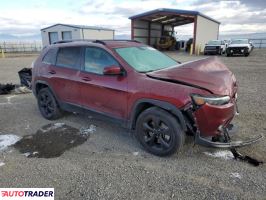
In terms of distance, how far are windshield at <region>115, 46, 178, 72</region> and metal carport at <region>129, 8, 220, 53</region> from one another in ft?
77.9

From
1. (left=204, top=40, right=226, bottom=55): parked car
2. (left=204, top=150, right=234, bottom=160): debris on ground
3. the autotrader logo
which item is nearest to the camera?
the autotrader logo

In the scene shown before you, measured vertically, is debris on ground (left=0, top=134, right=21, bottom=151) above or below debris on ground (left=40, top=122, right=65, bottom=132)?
below

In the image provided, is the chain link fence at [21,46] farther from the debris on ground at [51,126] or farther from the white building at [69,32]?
the debris on ground at [51,126]

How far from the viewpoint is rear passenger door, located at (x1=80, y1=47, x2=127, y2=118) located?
3967 millimetres

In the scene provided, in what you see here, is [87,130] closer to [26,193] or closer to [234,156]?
[26,193]

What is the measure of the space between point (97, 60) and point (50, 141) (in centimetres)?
174

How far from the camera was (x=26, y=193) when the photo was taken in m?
2.98

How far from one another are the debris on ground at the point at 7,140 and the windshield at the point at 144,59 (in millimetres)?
2570

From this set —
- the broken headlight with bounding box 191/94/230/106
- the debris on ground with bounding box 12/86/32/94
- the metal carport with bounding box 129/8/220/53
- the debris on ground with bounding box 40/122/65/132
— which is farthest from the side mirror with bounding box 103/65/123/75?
the metal carport with bounding box 129/8/220/53

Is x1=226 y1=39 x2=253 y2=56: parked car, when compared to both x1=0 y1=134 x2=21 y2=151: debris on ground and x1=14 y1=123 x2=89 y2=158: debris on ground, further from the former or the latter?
x1=0 y1=134 x2=21 y2=151: debris on ground

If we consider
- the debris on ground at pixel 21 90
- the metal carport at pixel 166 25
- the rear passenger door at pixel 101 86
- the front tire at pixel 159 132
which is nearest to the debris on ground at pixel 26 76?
the debris on ground at pixel 21 90

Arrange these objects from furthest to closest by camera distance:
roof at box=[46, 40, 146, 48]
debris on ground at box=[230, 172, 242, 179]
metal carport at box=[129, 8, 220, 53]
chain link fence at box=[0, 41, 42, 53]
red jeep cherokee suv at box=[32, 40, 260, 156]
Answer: chain link fence at box=[0, 41, 42, 53], metal carport at box=[129, 8, 220, 53], roof at box=[46, 40, 146, 48], red jeep cherokee suv at box=[32, 40, 260, 156], debris on ground at box=[230, 172, 242, 179]

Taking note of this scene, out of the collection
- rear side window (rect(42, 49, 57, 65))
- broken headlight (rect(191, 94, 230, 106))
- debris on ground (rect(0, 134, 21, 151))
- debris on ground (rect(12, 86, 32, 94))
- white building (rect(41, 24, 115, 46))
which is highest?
white building (rect(41, 24, 115, 46))

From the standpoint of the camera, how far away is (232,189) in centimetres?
295
